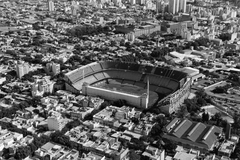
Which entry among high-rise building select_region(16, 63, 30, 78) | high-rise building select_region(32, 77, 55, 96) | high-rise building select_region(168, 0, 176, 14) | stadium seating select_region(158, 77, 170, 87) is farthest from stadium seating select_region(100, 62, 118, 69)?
high-rise building select_region(168, 0, 176, 14)

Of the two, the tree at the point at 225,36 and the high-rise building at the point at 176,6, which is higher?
the high-rise building at the point at 176,6

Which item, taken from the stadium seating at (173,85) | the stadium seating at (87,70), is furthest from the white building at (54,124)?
the stadium seating at (173,85)

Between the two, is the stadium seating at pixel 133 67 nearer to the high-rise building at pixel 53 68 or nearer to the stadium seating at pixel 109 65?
the stadium seating at pixel 109 65

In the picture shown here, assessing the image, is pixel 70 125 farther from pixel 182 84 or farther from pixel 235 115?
pixel 235 115

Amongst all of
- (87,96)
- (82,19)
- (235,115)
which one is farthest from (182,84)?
(82,19)

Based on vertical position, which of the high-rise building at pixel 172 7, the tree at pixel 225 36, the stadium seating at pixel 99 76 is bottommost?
the stadium seating at pixel 99 76

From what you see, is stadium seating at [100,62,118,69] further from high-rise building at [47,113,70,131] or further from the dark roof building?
the dark roof building
